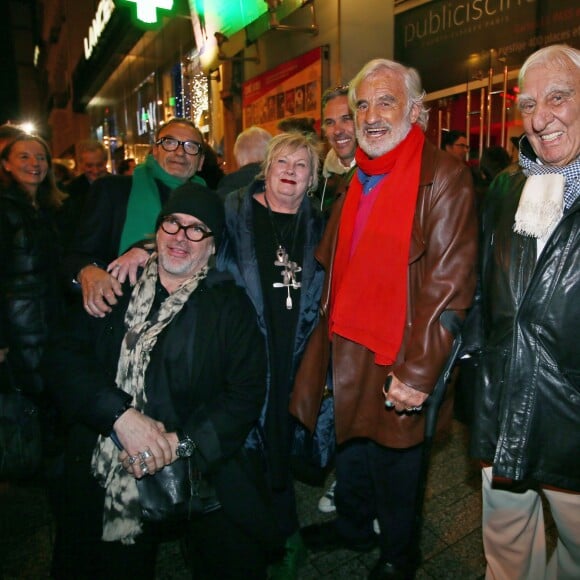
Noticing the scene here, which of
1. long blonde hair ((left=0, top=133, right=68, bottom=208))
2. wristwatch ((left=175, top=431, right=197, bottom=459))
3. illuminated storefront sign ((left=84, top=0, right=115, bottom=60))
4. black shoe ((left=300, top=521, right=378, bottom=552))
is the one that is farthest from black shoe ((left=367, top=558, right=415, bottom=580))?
illuminated storefront sign ((left=84, top=0, right=115, bottom=60))

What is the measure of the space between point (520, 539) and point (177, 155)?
8.95 ft

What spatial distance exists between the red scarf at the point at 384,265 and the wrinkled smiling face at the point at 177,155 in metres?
1.28

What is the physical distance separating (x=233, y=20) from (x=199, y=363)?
737 centimetres

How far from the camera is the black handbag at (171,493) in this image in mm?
2049

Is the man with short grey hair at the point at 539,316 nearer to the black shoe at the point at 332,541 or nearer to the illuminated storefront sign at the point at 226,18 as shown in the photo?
the black shoe at the point at 332,541

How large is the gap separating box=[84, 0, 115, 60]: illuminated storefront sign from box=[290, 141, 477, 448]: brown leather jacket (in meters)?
12.8

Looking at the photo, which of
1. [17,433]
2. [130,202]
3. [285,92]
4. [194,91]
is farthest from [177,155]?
[194,91]

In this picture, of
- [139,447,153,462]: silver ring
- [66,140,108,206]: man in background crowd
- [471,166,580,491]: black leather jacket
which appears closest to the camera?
[471,166,580,491]: black leather jacket

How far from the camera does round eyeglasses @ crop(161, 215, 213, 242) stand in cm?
227

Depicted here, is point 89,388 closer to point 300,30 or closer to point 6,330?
point 6,330

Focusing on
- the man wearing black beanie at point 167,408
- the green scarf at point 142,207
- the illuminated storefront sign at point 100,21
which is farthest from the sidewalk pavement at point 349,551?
the illuminated storefront sign at point 100,21

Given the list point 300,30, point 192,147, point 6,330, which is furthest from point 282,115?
point 6,330

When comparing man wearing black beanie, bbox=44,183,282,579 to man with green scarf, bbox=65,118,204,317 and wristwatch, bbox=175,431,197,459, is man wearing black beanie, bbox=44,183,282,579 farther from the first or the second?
man with green scarf, bbox=65,118,204,317

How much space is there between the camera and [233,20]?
7918 mm
